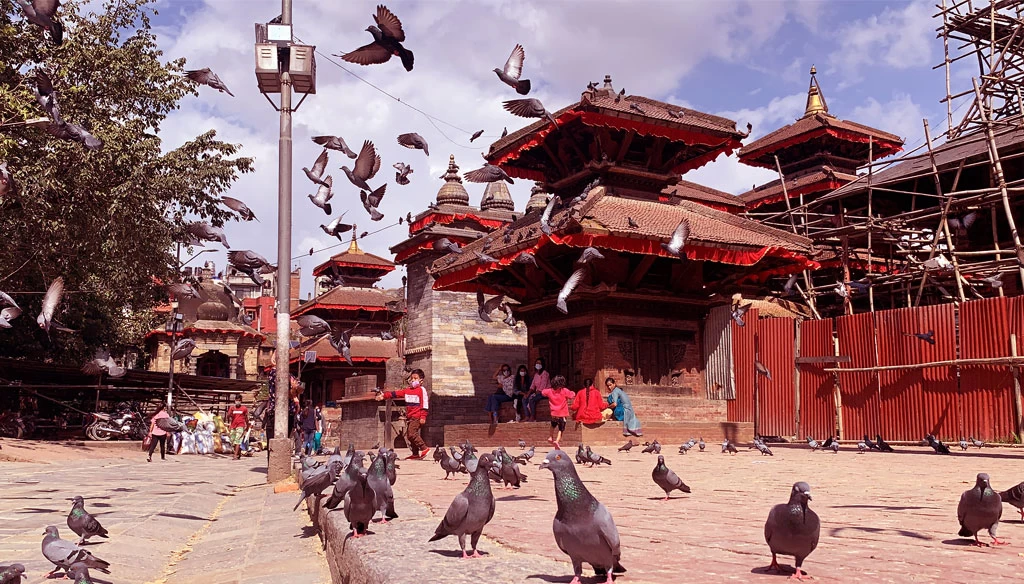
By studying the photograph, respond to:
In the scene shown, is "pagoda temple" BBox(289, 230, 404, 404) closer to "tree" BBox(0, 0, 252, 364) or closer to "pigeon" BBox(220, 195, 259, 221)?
"tree" BBox(0, 0, 252, 364)

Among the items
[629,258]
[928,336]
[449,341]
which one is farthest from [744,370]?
[449,341]

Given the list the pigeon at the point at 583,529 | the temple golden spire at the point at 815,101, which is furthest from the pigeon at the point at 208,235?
the temple golden spire at the point at 815,101

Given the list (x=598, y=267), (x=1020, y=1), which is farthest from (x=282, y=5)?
(x=1020, y=1)

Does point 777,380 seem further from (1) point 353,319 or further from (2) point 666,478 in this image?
(1) point 353,319

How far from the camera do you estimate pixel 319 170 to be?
499 inches

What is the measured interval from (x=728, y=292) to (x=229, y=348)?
135 feet

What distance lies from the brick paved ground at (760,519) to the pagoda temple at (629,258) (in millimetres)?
5975

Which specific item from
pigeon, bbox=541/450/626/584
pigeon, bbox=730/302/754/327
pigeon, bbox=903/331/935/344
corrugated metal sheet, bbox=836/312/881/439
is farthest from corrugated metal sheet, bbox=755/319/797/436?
pigeon, bbox=541/450/626/584

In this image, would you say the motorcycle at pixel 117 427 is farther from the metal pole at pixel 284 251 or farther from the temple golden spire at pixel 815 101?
the temple golden spire at pixel 815 101

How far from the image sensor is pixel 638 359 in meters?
17.7

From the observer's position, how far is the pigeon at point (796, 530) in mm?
3375

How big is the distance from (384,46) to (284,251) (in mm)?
3349

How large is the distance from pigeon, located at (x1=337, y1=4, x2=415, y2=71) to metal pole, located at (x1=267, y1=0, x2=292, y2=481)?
2.30m

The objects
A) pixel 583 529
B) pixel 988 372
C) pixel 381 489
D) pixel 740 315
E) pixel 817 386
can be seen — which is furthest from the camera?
pixel 740 315
